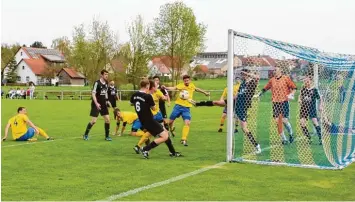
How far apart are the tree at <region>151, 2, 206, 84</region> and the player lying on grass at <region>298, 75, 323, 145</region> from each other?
4534 cm

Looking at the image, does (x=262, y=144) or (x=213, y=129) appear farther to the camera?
(x=213, y=129)

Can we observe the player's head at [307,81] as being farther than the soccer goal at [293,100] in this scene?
Yes

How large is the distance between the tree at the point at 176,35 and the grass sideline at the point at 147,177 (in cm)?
4662

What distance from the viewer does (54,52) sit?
436ft

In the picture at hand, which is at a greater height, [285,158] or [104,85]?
[104,85]

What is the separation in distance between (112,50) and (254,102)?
5536 centimetres

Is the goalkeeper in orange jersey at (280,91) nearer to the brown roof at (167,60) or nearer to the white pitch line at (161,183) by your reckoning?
the white pitch line at (161,183)

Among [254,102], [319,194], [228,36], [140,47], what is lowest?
[319,194]

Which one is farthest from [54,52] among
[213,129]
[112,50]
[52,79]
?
[213,129]

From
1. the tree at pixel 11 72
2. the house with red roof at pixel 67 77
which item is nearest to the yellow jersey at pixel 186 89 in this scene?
the tree at pixel 11 72

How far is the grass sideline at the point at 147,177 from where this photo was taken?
7.77m

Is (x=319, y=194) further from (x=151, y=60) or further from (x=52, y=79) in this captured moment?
(x=52, y=79)

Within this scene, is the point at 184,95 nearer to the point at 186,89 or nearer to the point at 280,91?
the point at 186,89

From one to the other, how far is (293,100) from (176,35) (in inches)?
1811
